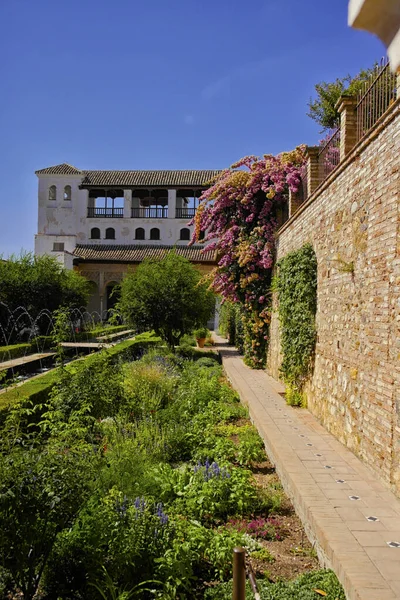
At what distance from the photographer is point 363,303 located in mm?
6008

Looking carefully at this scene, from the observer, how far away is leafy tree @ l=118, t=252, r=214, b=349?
17766 mm

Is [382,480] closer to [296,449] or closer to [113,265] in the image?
[296,449]

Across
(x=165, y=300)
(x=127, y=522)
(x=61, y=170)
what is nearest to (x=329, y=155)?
(x=127, y=522)

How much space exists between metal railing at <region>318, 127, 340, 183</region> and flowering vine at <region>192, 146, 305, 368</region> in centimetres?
352

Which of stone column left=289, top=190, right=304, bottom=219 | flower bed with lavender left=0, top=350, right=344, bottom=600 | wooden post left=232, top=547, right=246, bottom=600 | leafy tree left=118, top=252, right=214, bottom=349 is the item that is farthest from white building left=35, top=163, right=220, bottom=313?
wooden post left=232, top=547, right=246, bottom=600

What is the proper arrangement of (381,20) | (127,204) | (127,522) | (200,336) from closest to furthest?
1. (381,20)
2. (127,522)
3. (200,336)
4. (127,204)

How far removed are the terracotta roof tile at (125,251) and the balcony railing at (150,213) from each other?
2.45 m

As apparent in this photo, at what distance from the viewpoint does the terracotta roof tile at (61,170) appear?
143 ft

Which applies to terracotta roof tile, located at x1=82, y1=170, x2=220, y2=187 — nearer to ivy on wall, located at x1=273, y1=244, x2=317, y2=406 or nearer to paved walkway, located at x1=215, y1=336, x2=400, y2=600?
ivy on wall, located at x1=273, y1=244, x2=317, y2=406

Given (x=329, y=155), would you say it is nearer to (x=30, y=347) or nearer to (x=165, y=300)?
(x=165, y=300)

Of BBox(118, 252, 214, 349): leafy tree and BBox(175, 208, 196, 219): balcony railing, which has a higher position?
BBox(175, 208, 196, 219): balcony railing

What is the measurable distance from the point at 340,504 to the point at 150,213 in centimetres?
4030

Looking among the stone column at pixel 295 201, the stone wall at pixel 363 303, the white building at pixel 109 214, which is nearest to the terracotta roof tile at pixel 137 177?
the white building at pixel 109 214

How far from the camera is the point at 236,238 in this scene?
15.6 metres
